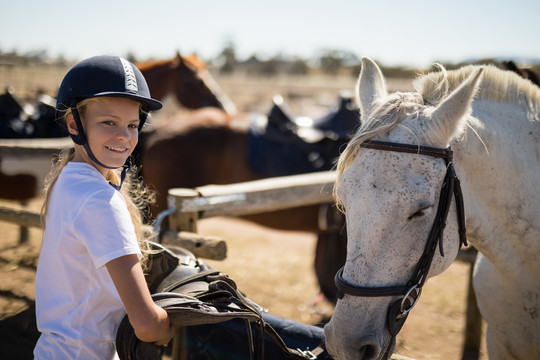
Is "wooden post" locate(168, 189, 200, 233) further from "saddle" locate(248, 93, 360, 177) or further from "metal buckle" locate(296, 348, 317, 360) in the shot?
"saddle" locate(248, 93, 360, 177)

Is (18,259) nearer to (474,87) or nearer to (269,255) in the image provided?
(269,255)

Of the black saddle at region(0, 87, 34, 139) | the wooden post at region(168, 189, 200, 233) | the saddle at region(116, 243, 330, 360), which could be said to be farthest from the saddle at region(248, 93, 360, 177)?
the black saddle at region(0, 87, 34, 139)

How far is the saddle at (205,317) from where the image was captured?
4.05 feet

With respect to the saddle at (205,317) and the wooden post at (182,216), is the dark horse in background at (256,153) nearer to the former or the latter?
the wooden post at (182,216)

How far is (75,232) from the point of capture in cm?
116

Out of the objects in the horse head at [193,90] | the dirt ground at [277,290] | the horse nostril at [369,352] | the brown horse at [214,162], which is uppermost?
the horse head at [193,90]

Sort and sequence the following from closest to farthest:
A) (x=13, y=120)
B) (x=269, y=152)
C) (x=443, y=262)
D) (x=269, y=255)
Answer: (x=443, y=262)
(x=269, y=152)
(x=13, y=120)
(x=269, y=255)

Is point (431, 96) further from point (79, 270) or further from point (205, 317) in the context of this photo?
point (79, 270)

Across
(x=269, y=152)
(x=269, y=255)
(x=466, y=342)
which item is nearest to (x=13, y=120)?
(x=269, y=152)

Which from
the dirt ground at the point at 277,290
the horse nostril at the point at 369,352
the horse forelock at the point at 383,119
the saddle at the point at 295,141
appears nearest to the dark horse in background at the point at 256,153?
the saddle at the point at 295,141

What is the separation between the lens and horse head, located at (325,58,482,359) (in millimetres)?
1366

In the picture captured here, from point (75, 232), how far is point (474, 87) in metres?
1.44

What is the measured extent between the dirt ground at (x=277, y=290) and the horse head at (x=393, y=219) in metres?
1.92

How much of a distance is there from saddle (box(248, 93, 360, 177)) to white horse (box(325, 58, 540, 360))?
2231 mm
